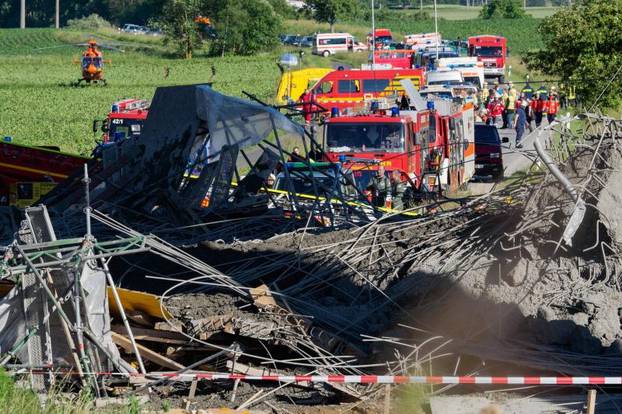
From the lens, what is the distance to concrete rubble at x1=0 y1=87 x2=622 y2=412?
975 centimetres

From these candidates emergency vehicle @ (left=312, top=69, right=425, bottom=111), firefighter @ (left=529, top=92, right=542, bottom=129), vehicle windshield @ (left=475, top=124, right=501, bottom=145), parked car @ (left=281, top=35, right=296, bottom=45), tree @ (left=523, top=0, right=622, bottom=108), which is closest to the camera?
tree @ (left=523, top=0, right=622, bottom=108)

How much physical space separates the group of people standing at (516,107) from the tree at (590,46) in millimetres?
7604

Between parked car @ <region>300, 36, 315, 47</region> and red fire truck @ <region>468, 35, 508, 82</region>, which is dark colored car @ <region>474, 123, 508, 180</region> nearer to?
red fire truck @ <region>468, 35, 508, 82</region>

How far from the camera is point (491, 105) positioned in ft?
145

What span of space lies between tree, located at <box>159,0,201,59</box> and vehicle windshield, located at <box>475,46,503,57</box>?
23034mm

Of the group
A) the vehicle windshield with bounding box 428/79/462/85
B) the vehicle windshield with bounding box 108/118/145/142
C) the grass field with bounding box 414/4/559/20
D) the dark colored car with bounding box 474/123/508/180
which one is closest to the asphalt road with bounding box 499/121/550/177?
the dark colored car with bounding box 474/123/508/180

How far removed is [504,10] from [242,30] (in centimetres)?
4042

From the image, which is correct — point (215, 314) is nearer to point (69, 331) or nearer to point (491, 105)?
point (69, 331)

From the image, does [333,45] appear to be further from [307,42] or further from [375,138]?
[375,138]

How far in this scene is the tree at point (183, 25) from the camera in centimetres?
8025

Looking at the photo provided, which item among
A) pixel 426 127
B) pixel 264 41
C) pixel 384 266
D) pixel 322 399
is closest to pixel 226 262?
pixel 384 266

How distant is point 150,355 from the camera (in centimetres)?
1036

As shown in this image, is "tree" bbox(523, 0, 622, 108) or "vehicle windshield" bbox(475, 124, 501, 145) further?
"vehicle windshield" bbox(475, 124, 501, 145)

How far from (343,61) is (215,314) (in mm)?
63291
